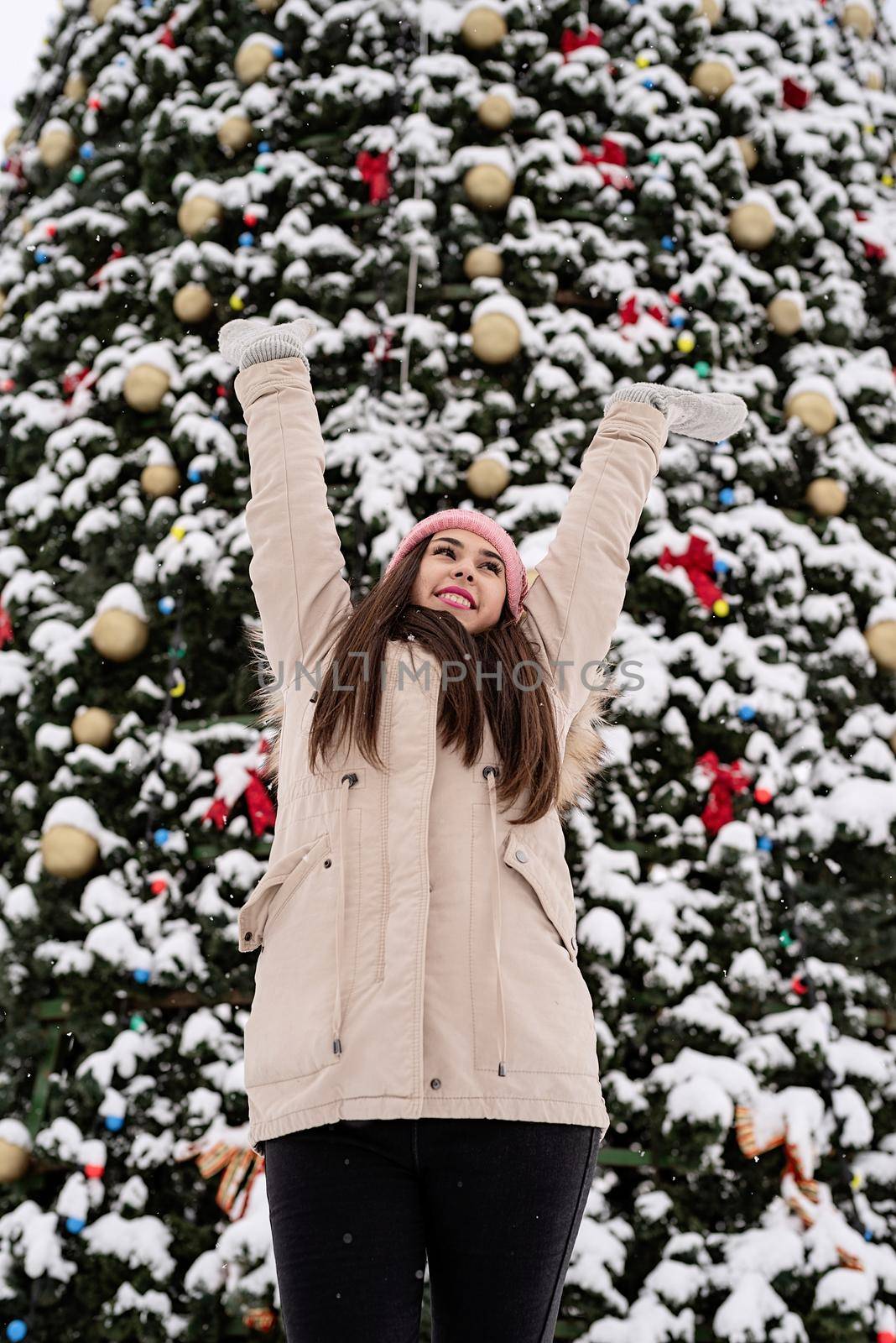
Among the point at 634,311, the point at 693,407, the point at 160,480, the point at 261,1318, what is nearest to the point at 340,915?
the point at 693,407

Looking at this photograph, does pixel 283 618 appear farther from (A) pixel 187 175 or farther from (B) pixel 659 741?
(A) pixel 187 175

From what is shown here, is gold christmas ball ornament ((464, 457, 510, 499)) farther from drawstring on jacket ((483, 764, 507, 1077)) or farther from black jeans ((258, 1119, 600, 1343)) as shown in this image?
black jeans ((258, 1119, 600, 1343))

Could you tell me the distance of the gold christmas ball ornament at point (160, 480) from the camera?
347 cm

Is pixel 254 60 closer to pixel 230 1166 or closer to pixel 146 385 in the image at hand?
pixel 146 385

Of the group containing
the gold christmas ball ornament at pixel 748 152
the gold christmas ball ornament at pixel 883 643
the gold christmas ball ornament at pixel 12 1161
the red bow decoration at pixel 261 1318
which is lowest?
the gold christmas ball ornament at pixel 12 1161

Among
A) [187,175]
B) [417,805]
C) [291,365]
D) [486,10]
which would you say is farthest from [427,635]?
[486,10]

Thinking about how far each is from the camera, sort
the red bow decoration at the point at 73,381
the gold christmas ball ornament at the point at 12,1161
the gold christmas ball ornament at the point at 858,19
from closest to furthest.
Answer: the gold christmas ball ornament at the point at 12,1161 → the red bow decoration at the point at 73,381 → the gold christmas ball ornament at the point at 858,19

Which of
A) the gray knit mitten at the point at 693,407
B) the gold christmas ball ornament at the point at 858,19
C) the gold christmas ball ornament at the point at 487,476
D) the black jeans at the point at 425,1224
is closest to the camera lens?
the black jeans at the point at 425,1224

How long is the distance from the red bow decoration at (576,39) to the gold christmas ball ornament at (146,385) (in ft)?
6.09

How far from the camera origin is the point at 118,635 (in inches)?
128

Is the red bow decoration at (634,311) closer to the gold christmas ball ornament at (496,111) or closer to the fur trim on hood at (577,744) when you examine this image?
the gold christmas ball ornament at (496,111)

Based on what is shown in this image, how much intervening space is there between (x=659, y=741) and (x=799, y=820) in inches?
17.0

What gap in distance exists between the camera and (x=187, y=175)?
12.8 feet

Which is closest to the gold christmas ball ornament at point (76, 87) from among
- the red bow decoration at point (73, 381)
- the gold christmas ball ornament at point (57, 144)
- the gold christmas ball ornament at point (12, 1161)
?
the gold christmas ball ornament at point (57, 144)
